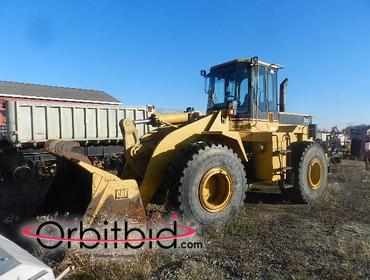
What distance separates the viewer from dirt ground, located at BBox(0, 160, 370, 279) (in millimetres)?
4332

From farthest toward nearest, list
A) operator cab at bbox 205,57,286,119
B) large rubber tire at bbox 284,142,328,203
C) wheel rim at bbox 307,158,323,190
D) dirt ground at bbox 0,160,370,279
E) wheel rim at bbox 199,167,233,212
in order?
wheel rim at bbox 307,158,323,190
large rubber tire at bbox 284,142,328,203
operator cab at bbox 205,57,286,119
wheel rim at bbox 199,167,233,212
dirt ground at bbox 0,160,370,279

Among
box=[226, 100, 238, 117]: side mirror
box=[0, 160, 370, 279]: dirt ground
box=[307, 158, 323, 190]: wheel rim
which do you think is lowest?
box=[0, 160, 370, 279]: dirt ground

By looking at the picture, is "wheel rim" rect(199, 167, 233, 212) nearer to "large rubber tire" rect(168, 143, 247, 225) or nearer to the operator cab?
"large rubber tire" rect(168, 143, 247, 225)

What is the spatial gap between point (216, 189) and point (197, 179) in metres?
0.72

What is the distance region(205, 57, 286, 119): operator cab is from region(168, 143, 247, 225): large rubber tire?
1.54 m

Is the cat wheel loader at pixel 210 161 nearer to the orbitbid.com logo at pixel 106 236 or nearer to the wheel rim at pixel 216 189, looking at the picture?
the wheel rim at pixel 216 189

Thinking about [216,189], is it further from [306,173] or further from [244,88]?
[306,173]

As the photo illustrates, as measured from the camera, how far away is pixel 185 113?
8.11 metres

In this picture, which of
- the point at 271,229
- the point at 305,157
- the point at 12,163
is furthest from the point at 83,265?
the point at 12,163

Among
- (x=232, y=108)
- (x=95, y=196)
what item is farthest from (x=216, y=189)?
(x=95, y=196)

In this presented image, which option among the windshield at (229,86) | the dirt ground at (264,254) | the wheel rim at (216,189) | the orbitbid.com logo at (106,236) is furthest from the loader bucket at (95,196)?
the windshield at (229,86)

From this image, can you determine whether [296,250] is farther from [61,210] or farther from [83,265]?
[61,210]

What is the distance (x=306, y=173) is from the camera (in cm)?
858

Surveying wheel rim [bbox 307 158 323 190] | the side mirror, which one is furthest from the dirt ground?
the side mirror
